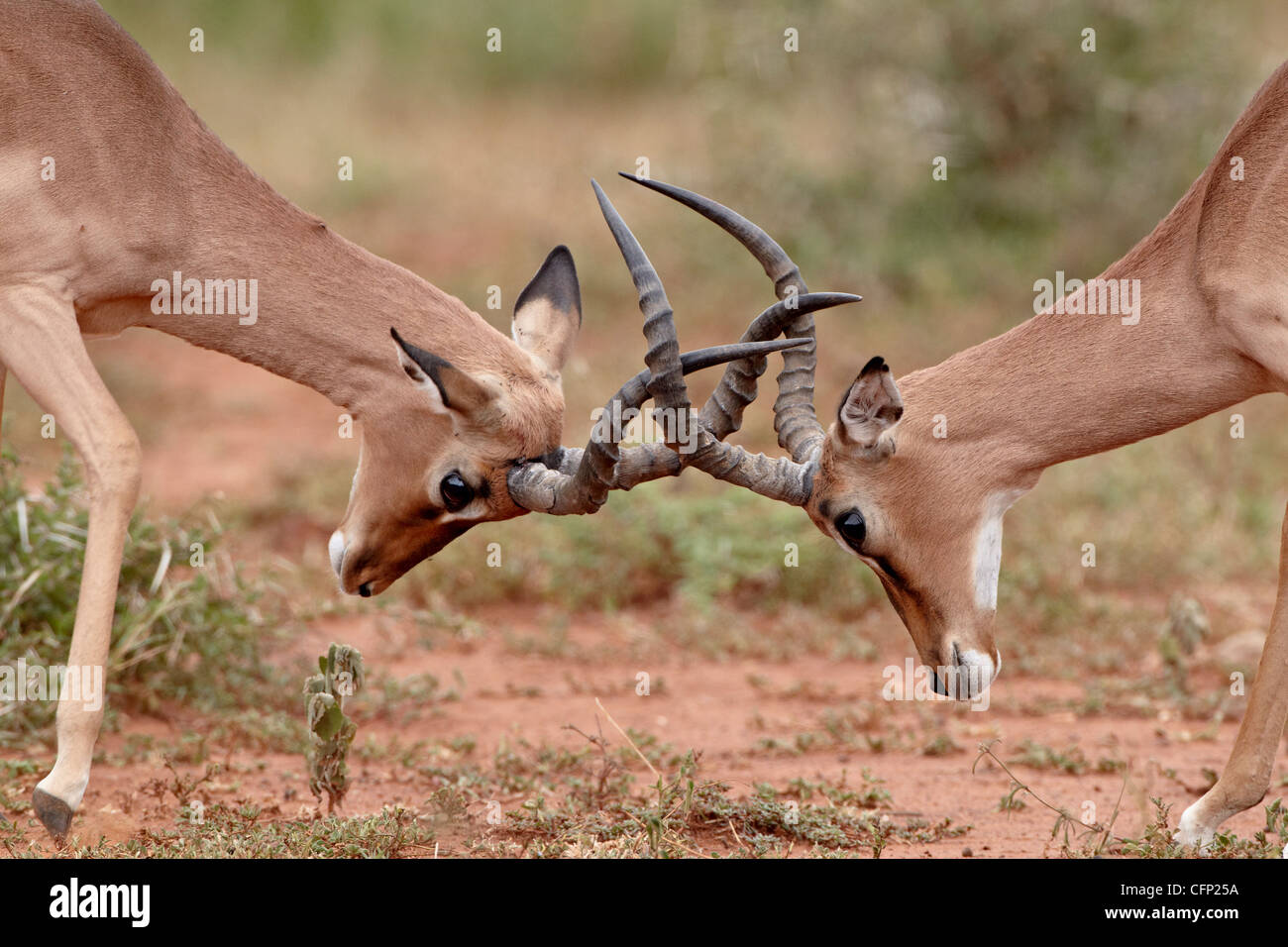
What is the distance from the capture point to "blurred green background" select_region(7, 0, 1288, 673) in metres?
7.74

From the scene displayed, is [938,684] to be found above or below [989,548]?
below

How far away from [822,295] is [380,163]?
9.35m

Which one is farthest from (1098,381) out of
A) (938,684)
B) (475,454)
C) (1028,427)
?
(475,454)

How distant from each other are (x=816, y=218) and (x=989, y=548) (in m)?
6.62

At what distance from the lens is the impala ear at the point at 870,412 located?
4.69 metres

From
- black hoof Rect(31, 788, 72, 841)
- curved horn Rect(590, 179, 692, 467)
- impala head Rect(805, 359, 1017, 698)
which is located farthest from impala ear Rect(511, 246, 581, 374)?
black hoof Rect(31, 788, 72, 841)

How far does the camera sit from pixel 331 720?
4.86 m

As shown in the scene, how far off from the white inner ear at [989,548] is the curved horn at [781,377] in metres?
0.58

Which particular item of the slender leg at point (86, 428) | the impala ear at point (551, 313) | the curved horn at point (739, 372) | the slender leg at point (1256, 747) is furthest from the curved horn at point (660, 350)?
the slender leg at point (1256, 747)

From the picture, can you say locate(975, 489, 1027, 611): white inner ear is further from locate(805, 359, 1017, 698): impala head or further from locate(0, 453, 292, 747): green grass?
locate(0, 453, 292, 747): green grass

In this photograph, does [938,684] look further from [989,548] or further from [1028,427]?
[1028,427]

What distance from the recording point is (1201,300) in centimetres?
486

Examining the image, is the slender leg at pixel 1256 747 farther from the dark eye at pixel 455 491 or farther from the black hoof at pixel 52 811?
the black hoof at pixel 52 811
